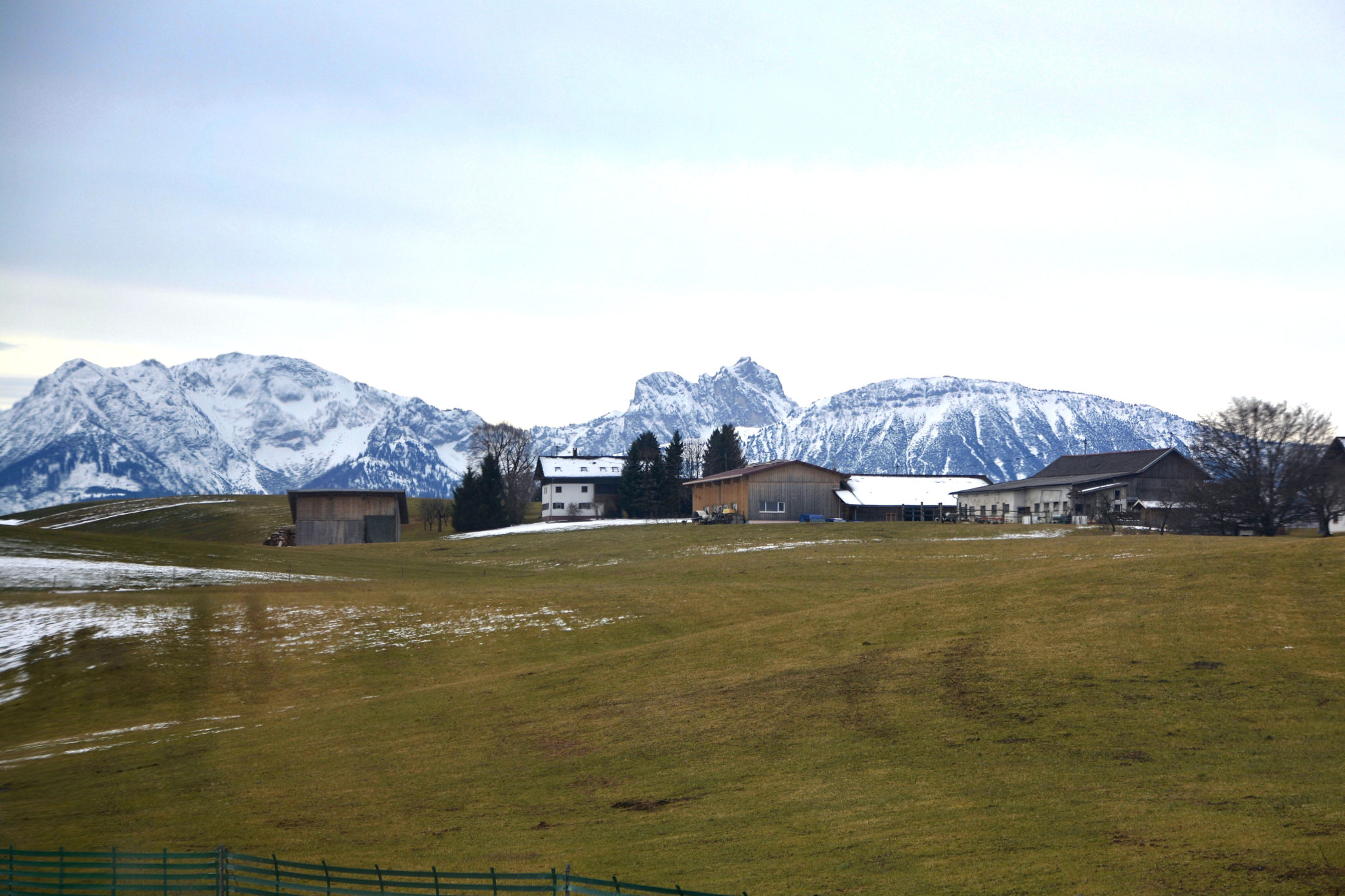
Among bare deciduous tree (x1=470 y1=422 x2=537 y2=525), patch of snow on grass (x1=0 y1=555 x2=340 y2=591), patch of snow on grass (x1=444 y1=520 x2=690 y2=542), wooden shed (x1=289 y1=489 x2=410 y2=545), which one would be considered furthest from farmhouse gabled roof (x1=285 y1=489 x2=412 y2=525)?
patch of snow on grass (x1=0 y1=555 x2=340 y2=591)

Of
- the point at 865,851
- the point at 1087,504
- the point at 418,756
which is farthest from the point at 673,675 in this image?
the point at 1087,504

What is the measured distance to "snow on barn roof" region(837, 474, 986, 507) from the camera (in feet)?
413

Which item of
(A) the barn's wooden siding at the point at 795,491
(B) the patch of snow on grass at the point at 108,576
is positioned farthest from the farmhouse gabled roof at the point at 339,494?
(B) the patch of snow on grass at the point at 108,576

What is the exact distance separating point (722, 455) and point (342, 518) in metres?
71.3

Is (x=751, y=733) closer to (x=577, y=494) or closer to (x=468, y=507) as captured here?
(x=468, y=507)

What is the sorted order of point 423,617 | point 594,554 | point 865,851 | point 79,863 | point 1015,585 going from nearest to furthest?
point 865,851 → point 79,863 → point 1015,585 → point 423,617 → point 594,554

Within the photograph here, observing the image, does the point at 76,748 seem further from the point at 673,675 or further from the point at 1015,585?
the point at 1015,585

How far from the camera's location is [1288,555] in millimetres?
36000

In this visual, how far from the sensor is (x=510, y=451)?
160000 millimetres

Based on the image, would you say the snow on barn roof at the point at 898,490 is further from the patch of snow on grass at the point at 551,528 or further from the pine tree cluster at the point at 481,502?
the pine tree cluster at the point at 481,502

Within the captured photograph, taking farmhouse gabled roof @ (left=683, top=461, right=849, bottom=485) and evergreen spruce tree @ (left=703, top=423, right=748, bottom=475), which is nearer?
farmhouse gabled roof @ (left=683, top=461, right=849, bottom=485)

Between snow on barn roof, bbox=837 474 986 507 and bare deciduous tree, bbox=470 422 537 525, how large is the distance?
163 ft

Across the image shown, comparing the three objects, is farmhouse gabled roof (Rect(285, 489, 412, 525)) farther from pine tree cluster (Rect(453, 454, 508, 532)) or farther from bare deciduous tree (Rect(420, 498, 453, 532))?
bare deciduous tree (Rect(420, 498, 453, 532))

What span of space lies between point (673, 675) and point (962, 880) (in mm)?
19826
